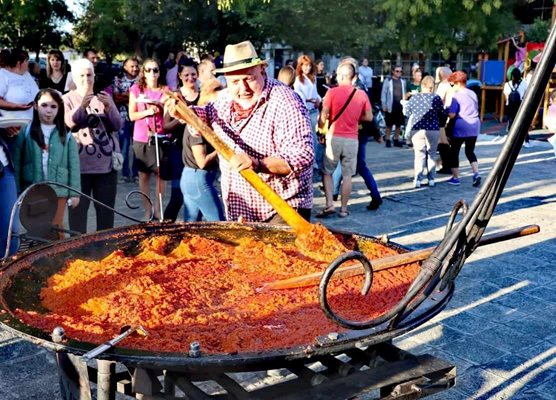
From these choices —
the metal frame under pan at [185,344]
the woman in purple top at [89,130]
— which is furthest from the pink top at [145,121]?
the metal frame under pan at [185,344]

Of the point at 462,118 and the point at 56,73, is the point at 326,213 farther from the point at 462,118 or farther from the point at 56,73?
the point at 56,73

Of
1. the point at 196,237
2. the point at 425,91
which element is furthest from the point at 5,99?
the point at 425,91

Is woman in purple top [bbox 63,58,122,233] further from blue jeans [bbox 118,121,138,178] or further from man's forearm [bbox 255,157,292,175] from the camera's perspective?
blue jeans [bbox 118,121,138,178]

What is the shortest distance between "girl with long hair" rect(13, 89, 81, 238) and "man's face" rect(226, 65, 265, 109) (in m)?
2.00

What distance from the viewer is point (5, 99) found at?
21.6ft

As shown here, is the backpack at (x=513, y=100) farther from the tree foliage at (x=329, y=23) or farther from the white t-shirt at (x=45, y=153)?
the white t-shirt at (x=45, y=153)

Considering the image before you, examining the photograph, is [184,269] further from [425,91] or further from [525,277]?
[425,91]

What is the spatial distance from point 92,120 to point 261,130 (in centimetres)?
246

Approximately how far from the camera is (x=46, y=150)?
4879 mm

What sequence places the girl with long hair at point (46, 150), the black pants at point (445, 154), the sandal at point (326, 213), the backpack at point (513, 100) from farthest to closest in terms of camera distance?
the backpack at point (513, 100) < the black pants at point (445, 154) < the sandal at point (326, 213) < the girl with long hair at point (46, 150)

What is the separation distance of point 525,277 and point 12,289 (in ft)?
14.0

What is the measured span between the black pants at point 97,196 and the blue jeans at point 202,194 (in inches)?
35.4

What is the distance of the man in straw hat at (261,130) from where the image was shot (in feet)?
10.8

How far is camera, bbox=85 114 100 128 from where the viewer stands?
5.33 metres
